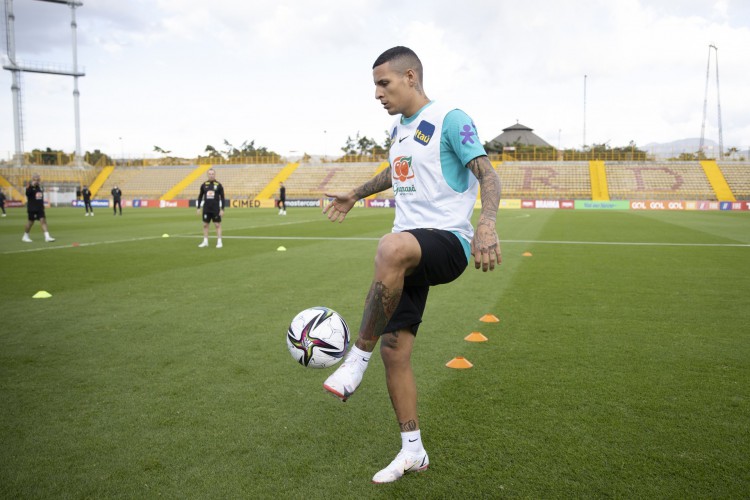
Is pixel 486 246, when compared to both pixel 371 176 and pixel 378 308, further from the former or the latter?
pixel 371 176

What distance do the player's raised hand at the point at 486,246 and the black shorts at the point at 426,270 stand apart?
16cm

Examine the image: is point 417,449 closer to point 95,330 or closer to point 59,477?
point 59,477

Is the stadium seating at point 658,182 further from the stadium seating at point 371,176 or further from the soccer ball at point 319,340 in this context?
the soccer ball at point 319,340

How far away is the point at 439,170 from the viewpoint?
10.0ft

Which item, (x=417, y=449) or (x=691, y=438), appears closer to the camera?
(x=417, y=449)

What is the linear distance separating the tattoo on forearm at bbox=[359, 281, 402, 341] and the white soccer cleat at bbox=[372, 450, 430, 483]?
0.63 metres

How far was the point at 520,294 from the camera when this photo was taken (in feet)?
27.0

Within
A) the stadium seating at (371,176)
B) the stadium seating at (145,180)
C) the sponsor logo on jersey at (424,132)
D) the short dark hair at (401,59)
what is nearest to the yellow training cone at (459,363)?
the sponsor logo on jersey at (424,132)

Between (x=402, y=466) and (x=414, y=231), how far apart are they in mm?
1198

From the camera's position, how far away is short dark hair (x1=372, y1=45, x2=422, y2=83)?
10.4ft

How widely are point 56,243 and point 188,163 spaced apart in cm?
5260

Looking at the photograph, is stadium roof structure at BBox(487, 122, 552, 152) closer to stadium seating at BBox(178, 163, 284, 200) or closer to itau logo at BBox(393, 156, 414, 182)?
stadium seating at BBox(178, 163, 284, 200)

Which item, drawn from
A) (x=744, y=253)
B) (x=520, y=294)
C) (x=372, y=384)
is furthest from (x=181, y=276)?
(x=744, y=253)

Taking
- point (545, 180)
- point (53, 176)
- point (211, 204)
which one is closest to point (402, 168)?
point (211, 204)
